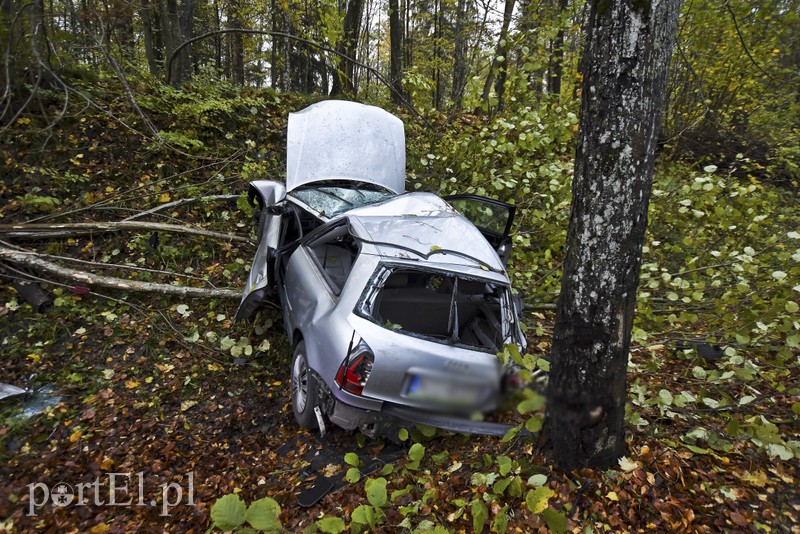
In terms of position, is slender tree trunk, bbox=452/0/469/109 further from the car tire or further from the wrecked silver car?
the car tire

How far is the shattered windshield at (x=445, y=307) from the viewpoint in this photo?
3.62 m

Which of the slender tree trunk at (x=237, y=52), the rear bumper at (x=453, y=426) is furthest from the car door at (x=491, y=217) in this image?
the slender tree trunk at (x=237, y=52)

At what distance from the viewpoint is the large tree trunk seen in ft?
6.57

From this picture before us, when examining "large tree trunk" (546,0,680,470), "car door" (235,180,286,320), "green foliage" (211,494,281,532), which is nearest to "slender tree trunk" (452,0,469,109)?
"car door" (235,180,286,320)

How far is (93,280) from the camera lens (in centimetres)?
509

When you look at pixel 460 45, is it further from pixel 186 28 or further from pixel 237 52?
pixel 186 28

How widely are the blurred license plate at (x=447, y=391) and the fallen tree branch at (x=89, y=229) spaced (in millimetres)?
6031

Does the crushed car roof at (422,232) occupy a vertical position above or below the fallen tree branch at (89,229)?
above

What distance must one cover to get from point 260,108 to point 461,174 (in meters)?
4.70

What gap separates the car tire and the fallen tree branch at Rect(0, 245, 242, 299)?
185 centimetres

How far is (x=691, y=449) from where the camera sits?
253 centimetres

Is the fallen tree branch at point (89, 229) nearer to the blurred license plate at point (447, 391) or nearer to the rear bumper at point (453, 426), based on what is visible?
the rear bumper at point (453, 426)

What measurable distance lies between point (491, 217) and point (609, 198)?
2.75 m

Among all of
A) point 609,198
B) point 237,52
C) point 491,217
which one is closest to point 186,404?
point 491,217
